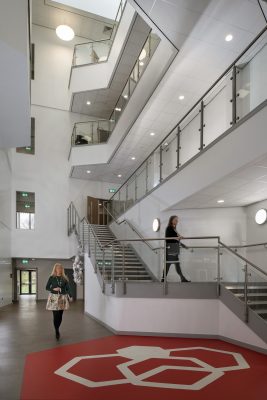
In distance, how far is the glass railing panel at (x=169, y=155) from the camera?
882 cm

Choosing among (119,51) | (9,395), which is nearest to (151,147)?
(119,51)

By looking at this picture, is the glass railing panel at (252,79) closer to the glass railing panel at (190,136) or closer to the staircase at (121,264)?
the glass railing panel at (190,136)

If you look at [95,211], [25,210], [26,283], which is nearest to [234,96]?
[95,211]

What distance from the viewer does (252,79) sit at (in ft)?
19.0

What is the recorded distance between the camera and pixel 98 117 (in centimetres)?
1791

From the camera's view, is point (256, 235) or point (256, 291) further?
point (256, 235)

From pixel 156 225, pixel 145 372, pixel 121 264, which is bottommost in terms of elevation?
pixel 145 372

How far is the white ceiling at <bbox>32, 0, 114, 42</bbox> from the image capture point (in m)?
16.1

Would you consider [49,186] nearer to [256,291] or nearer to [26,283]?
[26,283]

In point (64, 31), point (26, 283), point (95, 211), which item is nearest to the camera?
point (64, 31)

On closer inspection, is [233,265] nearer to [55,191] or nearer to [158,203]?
[158,203]

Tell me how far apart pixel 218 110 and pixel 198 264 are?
133 inches

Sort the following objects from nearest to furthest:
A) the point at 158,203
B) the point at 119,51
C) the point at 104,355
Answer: the point at 104,355 < the point at 158,203 < the point at 119,51

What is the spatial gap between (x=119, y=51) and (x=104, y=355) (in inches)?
467
